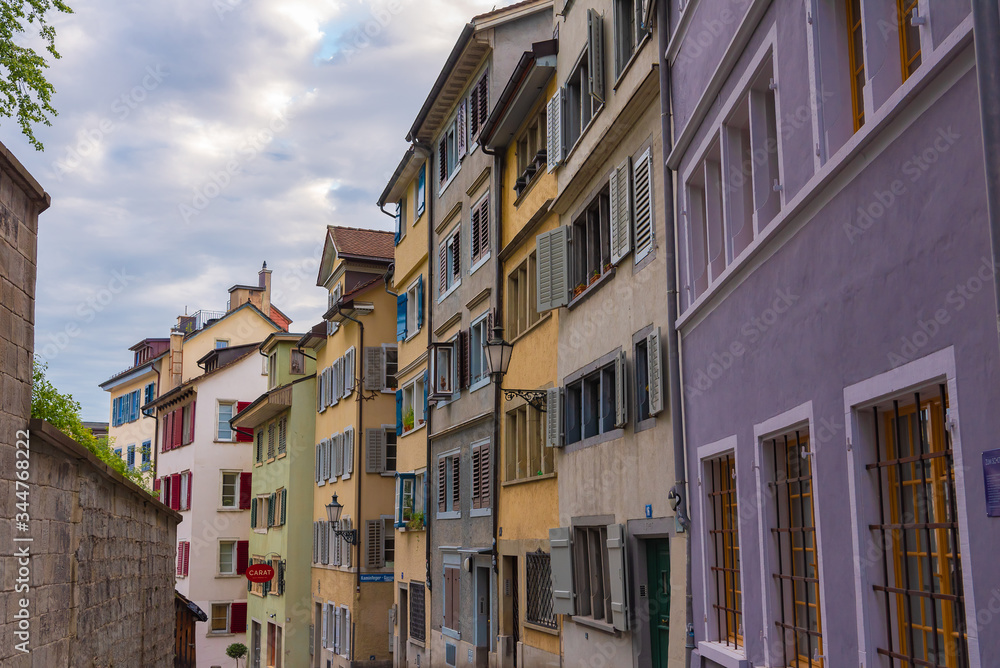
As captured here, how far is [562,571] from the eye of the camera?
15547 millimetres

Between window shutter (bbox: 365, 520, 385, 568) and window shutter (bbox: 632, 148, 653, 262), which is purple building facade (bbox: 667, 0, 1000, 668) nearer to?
window shutter (bbox: 632, 148, 653, 262)

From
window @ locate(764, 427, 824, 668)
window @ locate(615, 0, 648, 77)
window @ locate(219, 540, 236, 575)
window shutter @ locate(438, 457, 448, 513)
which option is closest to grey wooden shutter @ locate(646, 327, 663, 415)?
window @ locate(764, 427, 824, 668)

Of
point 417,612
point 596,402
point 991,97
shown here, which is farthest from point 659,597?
point 417,612

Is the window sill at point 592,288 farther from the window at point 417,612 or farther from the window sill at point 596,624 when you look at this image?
the window at point 417,612

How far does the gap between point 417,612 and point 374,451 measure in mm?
7038


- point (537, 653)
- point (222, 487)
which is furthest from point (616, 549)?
point (222, 487)

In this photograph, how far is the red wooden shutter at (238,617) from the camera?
47.8 meters

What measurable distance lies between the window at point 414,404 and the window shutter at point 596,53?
12663 mm

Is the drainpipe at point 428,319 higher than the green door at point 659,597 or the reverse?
higher

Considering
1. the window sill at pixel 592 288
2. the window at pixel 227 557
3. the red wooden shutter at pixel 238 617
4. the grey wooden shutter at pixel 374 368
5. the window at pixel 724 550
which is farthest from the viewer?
the window at pixel 227 557

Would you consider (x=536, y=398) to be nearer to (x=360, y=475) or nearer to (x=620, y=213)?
(x=620, y=213)

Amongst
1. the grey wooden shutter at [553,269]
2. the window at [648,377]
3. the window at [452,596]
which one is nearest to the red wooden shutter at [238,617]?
the window at [452,596]

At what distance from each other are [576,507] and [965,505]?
412 inches

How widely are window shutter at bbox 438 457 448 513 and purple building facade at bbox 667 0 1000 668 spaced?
1341cm
